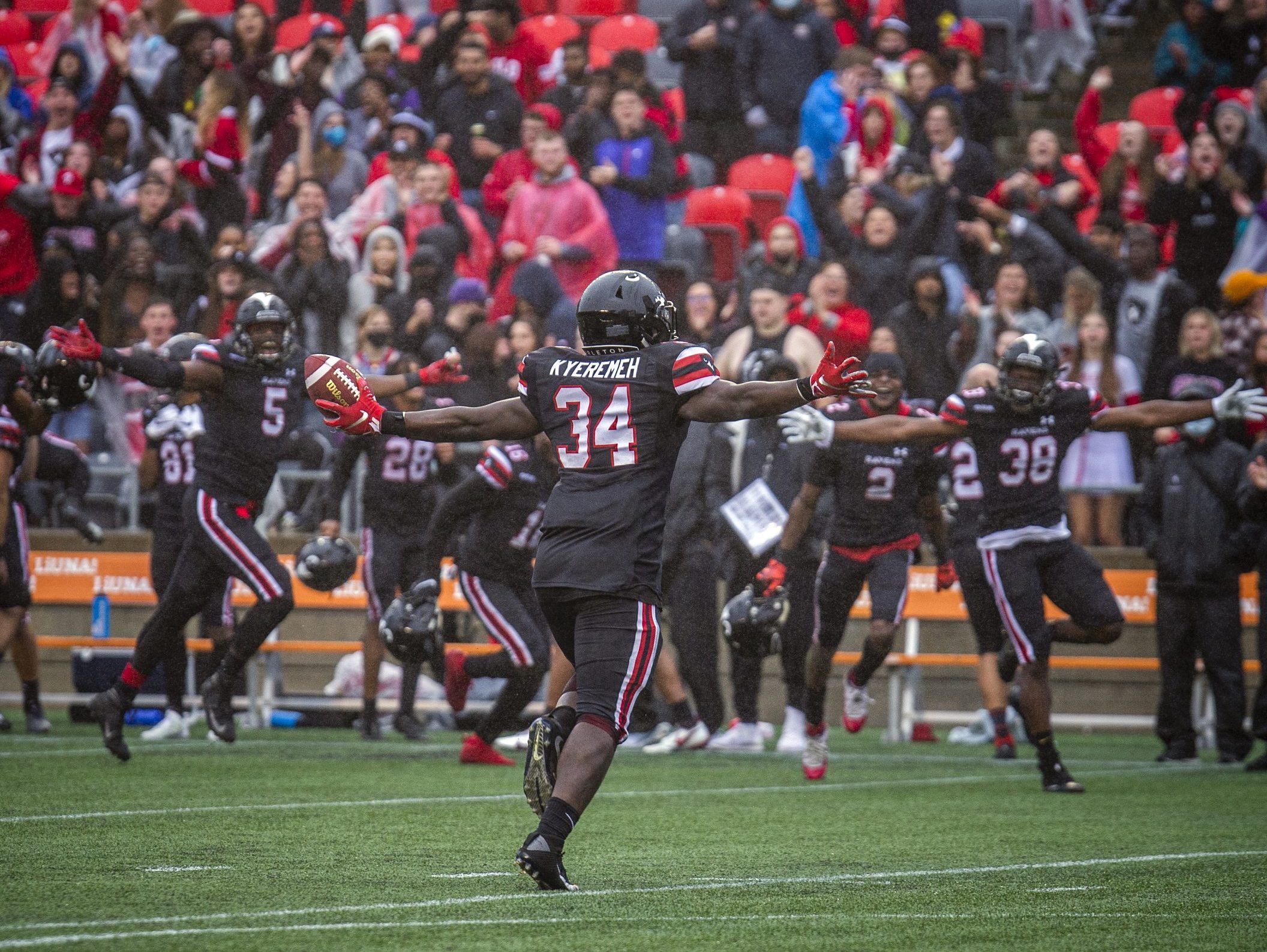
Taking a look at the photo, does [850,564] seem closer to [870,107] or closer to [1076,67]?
[870,107]

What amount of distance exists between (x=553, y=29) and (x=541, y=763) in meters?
14.6

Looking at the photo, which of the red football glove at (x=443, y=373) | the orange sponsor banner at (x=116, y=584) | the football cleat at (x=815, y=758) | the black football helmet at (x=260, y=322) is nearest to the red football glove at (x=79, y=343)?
the black football helmet at (x=260, y=322)

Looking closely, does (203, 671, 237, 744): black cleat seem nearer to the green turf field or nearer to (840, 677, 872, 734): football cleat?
the green turf field

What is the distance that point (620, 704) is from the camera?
6.29 m

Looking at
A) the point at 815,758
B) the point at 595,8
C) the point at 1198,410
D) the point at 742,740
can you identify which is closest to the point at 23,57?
the point at 595,8

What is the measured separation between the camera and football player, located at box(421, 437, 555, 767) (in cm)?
1113

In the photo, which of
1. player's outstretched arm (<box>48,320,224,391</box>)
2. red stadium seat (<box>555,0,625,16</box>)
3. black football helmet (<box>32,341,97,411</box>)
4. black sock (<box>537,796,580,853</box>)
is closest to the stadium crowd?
red stadium seat (<box>555,0,625,16</box>)

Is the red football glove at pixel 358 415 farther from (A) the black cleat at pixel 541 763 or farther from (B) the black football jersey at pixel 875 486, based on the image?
Result: (B) the black football jersey at pixel 875 486

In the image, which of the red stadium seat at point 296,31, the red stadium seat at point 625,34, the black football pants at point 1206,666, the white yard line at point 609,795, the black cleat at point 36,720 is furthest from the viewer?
the red stadium seat at point 296,31

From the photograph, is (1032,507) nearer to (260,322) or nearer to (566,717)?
(566,717)

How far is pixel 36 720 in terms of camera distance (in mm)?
13164

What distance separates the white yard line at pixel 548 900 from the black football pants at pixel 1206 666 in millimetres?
4851

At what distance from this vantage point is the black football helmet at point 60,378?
→ 1031 centimetres

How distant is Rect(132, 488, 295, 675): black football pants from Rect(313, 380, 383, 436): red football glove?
160 inches
